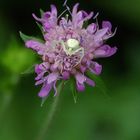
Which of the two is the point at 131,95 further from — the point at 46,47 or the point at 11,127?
the point at 46,47

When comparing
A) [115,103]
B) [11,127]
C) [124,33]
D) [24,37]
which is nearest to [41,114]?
[11,127]

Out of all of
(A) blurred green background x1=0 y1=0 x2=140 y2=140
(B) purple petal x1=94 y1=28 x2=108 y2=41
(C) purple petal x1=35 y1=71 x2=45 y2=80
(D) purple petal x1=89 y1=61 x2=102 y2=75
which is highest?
(C) purple petal x1=35 y1=71 x2=45 y2=80

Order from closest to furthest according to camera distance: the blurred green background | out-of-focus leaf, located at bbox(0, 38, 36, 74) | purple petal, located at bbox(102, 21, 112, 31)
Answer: purple petal, located at bbox(102, 21, 112, 31) < out-of-focus leaf, located at bbox(0, 38, 36, 74) < the blurred green background

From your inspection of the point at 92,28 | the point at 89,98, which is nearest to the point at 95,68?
the point at 92,28

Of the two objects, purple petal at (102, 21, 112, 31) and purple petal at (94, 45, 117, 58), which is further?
purple petal at (102, 21, 112, 31)

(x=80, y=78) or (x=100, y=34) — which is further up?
(x=100, y=34)

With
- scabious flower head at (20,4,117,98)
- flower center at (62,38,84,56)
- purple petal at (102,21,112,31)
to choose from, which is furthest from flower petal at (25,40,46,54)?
purple petal at (102,21,112,31)

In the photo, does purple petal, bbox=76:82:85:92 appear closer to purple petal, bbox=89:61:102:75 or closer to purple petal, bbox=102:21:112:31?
purple petal, bbox=89:61:102:75

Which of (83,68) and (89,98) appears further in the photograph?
(89,98)

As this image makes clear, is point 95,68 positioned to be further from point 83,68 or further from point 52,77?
point 52,77
